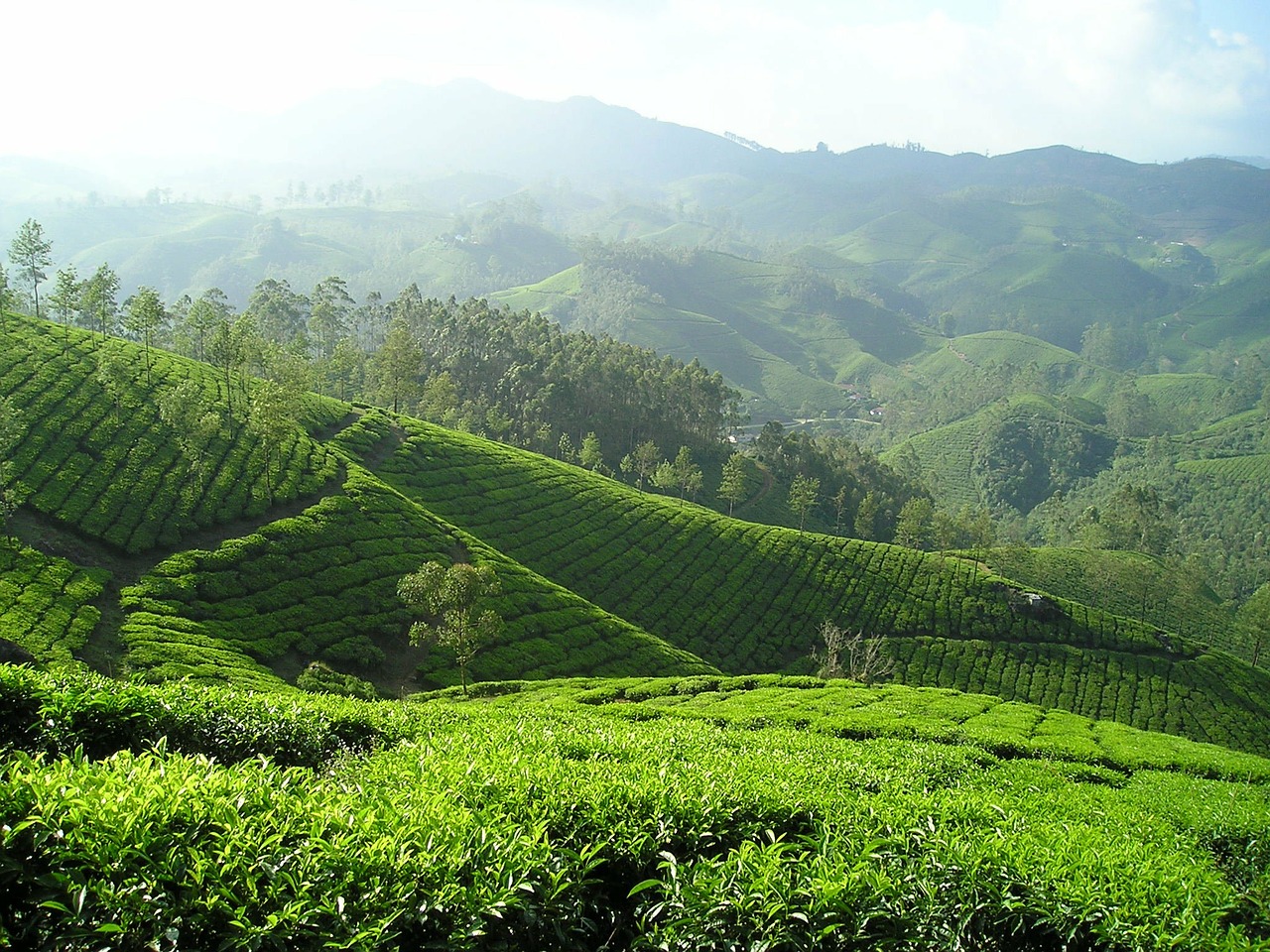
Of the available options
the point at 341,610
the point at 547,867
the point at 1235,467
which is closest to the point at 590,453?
the point at 341,610

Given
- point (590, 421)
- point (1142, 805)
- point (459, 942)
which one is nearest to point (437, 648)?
point (1142, 805)

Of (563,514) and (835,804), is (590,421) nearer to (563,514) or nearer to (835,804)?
(563,514)

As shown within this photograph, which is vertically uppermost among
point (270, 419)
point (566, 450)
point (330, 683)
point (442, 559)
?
point (270, 419)

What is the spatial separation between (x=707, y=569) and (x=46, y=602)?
143ft

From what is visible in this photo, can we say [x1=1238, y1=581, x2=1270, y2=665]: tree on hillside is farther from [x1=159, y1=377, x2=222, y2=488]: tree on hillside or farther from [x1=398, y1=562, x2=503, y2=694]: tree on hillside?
[x1=159, y1=377, x2=222, y2=488]: tree on hillside

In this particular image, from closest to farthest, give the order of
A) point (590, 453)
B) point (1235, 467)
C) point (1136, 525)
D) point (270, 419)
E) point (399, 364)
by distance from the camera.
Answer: point (270, 419) < point (399, 364) < point (590, 453) < point (1136, 525) < point (1235, 467)

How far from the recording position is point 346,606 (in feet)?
124

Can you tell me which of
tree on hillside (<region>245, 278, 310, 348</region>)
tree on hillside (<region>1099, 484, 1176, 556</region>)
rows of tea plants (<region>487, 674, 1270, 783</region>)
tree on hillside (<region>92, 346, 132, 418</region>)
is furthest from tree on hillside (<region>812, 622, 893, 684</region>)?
tree on hillside (<region>245, 278, 310, 348</region>)

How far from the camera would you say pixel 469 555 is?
155ft

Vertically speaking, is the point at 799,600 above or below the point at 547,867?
below

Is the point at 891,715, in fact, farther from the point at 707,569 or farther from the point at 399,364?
the point at 399,364

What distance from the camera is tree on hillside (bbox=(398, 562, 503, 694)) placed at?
3344 centimetres

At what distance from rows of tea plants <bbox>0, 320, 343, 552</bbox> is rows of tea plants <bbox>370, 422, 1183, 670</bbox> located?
11806 mm

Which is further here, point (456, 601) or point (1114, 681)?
point (1114, 681)
